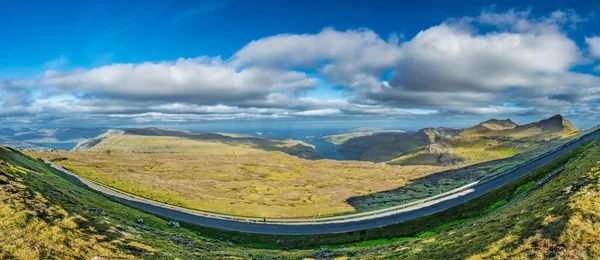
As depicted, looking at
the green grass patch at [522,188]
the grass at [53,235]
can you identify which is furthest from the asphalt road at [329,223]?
the grass at [53,235]

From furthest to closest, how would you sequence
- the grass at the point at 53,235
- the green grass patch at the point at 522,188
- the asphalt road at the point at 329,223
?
the asphalt road at the point at 329,223 < the green grass patch at the point at 522,188 < the grass at the point at 53,235

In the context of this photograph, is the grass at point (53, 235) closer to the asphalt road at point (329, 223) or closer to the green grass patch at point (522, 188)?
the asphalt road at point (329, 223)

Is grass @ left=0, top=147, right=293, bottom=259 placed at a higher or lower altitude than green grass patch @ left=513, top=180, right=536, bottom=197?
higher

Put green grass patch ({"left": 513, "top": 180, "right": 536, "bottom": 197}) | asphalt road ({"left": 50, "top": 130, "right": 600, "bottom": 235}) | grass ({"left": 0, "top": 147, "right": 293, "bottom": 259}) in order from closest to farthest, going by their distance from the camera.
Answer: grass ({"left": 0, "top": 147, "right": 293, "bottom": 259}) → green grass patch ({"left": 513, "top": 180, "right": 536, "bottom": 197}) → asphalt road ({"left": 50, "top": 130, "right": 600, "bottom": 235})

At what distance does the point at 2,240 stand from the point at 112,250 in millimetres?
8386

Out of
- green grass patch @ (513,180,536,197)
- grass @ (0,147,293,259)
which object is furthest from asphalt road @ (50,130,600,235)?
grass @ (0,147,293,259)

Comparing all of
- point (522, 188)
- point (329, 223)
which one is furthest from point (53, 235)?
point (522, 188)

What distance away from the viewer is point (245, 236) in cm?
8500

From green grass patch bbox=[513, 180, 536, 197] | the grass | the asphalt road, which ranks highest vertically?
the grass

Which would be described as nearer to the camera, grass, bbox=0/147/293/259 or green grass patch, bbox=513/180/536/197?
grass, bbox=0/147/293/259

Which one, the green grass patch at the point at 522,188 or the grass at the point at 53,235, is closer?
the grass at the point at 53,235

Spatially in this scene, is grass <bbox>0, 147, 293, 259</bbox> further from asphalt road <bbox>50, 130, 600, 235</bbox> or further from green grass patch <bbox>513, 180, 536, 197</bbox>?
green grass patch <bbox>513, 180, 536, 197</bbox>

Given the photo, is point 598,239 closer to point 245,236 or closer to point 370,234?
point 370,234

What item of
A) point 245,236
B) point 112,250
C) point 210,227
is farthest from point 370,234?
point 112,250
